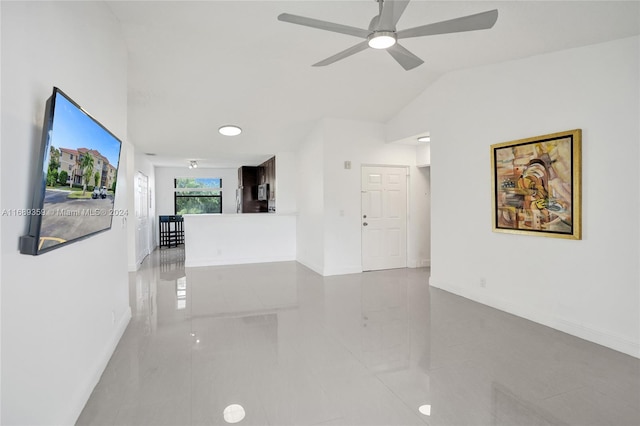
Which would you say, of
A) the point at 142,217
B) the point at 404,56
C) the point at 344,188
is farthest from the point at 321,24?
the point at 142,217

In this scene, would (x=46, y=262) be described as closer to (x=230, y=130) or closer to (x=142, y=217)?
(x=230, y=130)

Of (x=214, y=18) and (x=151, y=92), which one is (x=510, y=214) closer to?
(x=214, y=18)

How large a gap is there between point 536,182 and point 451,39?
1.75 metres

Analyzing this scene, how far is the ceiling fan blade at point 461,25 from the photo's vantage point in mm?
2229

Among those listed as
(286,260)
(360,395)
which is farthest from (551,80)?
(286,260)

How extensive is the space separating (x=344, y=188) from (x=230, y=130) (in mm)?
2290

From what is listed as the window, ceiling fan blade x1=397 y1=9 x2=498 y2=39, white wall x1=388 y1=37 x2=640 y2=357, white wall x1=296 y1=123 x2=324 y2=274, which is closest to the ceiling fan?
ceiling fan blade x1=397 y1=9 x2=498 y2=39

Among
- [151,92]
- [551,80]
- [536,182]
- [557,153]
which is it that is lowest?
[536,182]

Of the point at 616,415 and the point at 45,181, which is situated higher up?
the point at 45,181

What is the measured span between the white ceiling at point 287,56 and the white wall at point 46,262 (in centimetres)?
98

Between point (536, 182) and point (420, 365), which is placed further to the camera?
point (536, 182)

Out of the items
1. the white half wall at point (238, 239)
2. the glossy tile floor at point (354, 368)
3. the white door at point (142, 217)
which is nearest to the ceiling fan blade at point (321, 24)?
the glossy tile floor at point (354, 368)

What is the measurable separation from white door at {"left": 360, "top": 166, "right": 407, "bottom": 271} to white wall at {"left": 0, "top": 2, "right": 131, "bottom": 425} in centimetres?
425

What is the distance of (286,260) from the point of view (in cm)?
732
